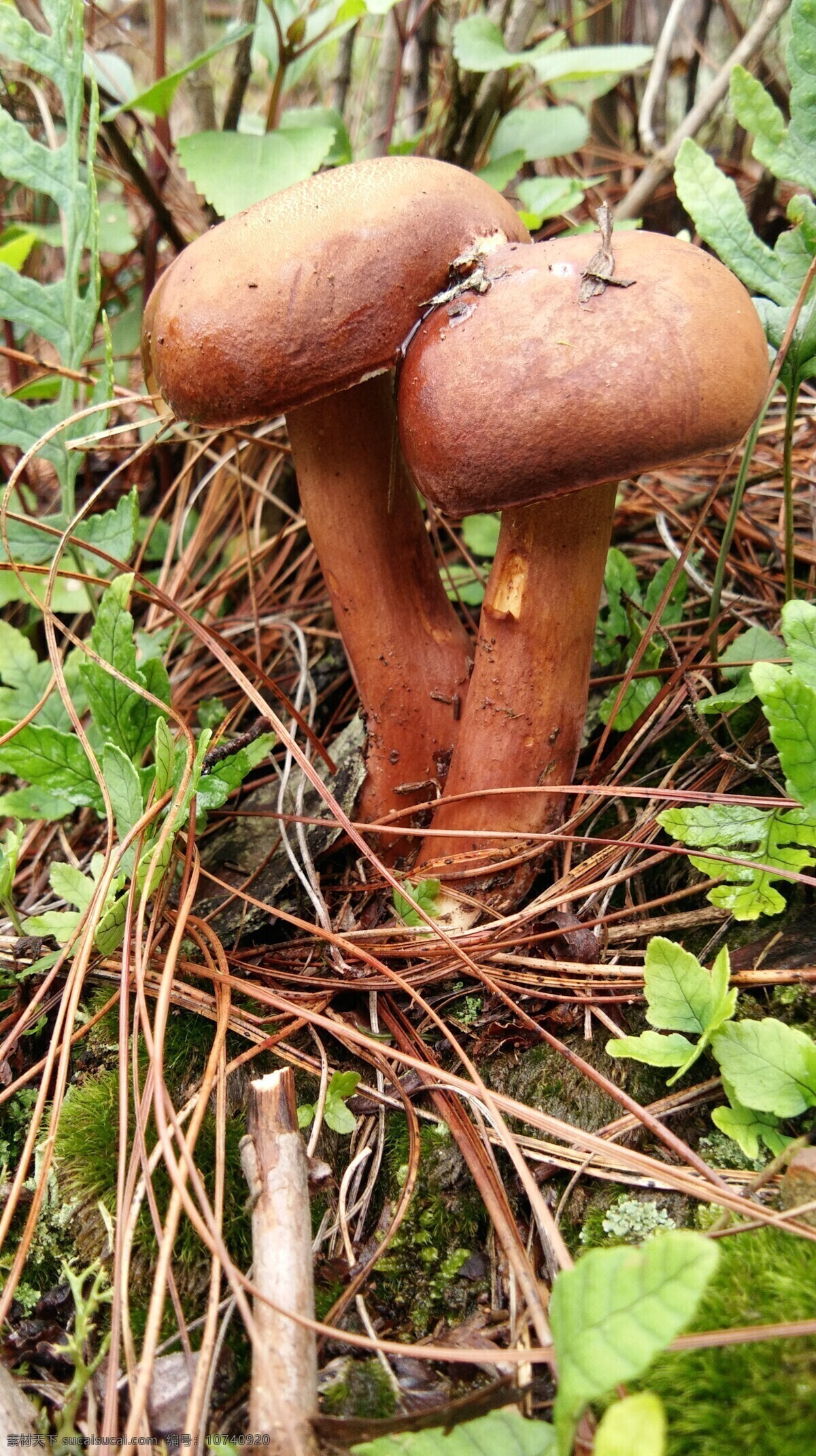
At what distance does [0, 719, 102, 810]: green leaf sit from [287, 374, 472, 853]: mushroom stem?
663 mm

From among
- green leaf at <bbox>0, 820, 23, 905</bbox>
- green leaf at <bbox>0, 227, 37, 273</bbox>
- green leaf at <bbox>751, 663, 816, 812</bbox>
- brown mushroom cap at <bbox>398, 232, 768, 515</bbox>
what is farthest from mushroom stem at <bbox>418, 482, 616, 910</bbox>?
green leaf at <bbox>0, 227, 37, 273</bbox>

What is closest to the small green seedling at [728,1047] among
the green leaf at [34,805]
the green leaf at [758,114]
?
the green leaf at [34,805]

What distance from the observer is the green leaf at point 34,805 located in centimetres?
205

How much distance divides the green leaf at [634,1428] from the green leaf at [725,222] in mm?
1907

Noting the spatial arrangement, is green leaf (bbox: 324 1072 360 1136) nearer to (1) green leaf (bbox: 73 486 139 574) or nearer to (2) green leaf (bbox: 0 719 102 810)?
(2) green leaf (bbox: 0 719 102 810)

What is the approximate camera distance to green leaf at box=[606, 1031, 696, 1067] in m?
1.47

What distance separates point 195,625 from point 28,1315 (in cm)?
141

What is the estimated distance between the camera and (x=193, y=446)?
3049 millimetres

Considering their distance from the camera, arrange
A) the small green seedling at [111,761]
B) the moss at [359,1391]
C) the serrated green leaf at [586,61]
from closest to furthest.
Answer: the moss at [359,1391] < the small green seedling at [111,761] < the serrated green leaf at [586,61]

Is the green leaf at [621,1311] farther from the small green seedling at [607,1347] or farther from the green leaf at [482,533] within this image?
the green leaf at [482,533]

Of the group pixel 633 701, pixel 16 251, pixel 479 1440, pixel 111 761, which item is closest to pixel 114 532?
pixel 111 761

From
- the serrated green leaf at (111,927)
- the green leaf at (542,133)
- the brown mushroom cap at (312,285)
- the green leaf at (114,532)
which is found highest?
the green leaf at (542,133)

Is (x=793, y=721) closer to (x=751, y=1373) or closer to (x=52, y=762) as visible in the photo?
(x=751, y=1373)

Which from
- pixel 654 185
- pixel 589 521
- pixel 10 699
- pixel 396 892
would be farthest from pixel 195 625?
pixel 654 185
